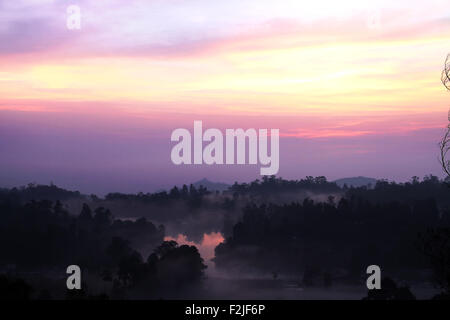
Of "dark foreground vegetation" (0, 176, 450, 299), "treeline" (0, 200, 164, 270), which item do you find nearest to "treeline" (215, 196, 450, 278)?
"dark foreground vegetation" (0, 176, 450, 299)

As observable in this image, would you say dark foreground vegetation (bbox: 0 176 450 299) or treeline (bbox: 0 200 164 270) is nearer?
dark foreground vegetation (bbox: 0 176 450 299)

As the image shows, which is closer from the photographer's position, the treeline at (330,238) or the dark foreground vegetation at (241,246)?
the dark foreground vegetation at (241,246)

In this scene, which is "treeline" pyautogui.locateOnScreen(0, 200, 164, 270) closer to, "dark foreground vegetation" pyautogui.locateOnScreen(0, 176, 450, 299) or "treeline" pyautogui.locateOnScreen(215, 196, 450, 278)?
"dark foreground vegetation" pyautogui.locateOnScreen(0, 176, 450, 299)

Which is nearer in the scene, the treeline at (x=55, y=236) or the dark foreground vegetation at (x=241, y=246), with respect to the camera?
the dark foreground vegetation at (x=241, y=246)

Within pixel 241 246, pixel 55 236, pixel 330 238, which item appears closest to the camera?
pixel 55 236

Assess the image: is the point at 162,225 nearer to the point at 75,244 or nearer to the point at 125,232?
the point at 125,232

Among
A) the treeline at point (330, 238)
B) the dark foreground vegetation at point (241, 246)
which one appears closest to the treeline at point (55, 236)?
the dark foreground vegetation at point (241, 246)

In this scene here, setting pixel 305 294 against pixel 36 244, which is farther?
pixel 36 244

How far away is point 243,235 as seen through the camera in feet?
552

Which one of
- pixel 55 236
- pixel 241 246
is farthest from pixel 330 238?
pixel 55 236

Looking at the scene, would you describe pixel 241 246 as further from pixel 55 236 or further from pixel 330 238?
pixel 55 236

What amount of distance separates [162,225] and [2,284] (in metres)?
145

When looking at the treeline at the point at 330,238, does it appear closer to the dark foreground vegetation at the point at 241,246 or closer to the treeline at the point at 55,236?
the dark foreground vegetation at the point at 241,246
